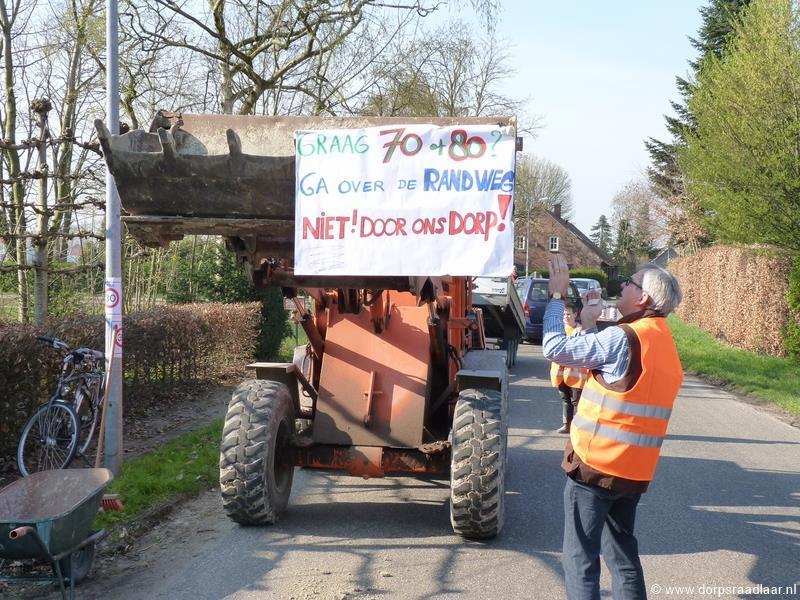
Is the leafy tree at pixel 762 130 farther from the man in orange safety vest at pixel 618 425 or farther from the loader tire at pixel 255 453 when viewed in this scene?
the man in orange safety vest at pixel 618 425

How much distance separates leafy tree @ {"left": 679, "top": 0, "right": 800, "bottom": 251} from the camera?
1803 cm

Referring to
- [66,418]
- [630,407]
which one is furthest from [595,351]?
[66,418]

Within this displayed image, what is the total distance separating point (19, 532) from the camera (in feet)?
13.1

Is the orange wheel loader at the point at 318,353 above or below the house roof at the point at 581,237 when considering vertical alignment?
below

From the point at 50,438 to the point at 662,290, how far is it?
5491 millimetres

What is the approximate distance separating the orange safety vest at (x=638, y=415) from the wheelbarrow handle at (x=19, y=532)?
272cm

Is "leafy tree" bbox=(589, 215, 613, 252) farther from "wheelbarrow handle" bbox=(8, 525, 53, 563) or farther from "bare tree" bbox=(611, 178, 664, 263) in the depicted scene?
"wheelbarrow handle" bbox=(8, 525, 53, 563)

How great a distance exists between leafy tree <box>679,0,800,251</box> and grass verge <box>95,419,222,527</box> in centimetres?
1428

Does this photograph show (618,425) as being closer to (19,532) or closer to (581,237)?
(19,532)

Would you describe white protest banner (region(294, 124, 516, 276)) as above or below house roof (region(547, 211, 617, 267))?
below

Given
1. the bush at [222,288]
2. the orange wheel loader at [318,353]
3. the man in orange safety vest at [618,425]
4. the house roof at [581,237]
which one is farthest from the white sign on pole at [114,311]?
the house roof at [581,237]

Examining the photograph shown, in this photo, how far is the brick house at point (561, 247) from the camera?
228 ft

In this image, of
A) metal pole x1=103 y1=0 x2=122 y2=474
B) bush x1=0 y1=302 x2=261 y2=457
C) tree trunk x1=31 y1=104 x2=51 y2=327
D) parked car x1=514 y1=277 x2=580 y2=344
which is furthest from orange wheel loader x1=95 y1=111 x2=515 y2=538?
parked car x1=514 y1=277 x2=580 y2=344

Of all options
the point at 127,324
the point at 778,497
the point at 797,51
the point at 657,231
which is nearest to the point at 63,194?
the point at 127,324
